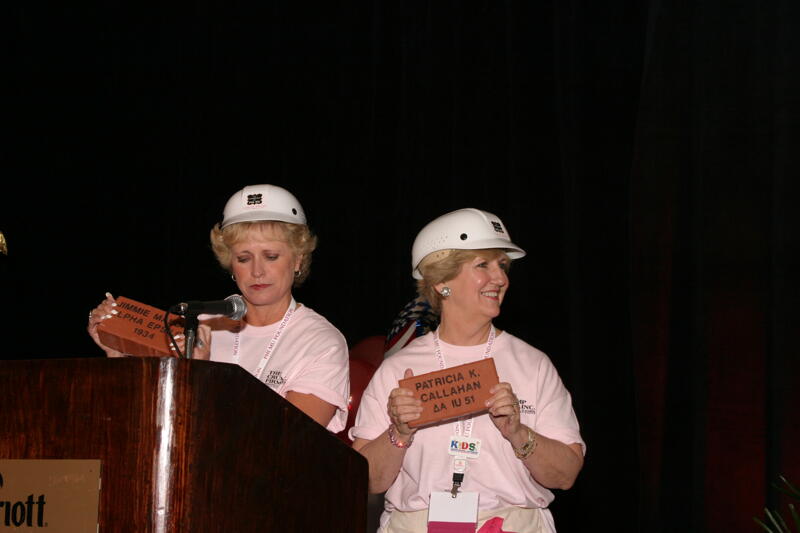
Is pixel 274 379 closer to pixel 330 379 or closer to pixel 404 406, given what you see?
pixel 330 379

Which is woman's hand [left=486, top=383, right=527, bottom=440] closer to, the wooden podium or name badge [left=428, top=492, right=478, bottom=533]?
name badge [left=428, top=492, right=478, bottom=533]

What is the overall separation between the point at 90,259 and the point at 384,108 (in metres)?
2.36

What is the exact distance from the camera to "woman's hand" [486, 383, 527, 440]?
2.71m

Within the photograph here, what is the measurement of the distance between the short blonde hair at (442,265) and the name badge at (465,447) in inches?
20.3

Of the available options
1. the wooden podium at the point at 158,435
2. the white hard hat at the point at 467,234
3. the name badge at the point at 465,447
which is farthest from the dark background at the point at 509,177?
the wooden podium at the point at 158,435

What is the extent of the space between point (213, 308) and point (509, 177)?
9.89 feet

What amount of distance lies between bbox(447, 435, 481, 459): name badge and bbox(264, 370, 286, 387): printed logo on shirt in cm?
60

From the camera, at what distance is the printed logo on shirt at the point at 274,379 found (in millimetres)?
3090

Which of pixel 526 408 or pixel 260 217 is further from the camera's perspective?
pixel 260 217

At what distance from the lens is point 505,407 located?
2719mm

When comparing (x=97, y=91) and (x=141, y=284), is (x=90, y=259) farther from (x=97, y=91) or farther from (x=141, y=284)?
(x=97, y=91)

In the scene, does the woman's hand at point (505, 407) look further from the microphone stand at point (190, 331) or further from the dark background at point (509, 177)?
the dark background at point (509, 177)

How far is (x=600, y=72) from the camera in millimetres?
4605

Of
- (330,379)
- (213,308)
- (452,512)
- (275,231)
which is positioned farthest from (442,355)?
(213,308)
